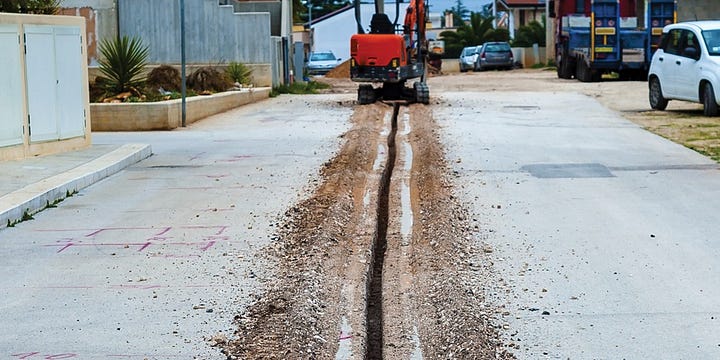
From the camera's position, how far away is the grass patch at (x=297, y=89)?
32.4m

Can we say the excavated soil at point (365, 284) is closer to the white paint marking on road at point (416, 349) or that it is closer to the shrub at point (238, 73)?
the white paint marking on road at point (416, 349)

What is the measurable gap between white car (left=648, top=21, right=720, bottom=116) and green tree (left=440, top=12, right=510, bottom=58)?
5003 cm

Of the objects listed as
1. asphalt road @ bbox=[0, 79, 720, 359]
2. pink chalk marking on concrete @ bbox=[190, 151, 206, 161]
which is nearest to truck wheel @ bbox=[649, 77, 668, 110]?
asphalt road @ bbox=[0, 79, 720, 359]

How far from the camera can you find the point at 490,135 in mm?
18641

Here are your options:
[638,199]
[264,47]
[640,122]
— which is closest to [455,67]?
[264,47]

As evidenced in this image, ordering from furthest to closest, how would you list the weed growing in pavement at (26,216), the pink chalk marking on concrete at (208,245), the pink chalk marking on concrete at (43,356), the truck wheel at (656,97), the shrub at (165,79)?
1. the shrub at (165,79)
2. the truck wheel at (656,97)
3. the weed growing in pavement at (26,216)
4. the pink chalk marking on concrete at (208,245)
5. the pink chalk marking on concrete at (43,356)

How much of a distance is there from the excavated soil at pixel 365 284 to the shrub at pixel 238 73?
710 inches

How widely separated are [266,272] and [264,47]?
24.2 metres

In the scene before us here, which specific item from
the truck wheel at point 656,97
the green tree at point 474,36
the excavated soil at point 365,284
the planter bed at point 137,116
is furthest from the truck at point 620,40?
the green tree at point 474,36

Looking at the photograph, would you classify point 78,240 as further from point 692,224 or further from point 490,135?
point 490,135

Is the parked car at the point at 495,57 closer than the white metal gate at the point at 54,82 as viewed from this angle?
No

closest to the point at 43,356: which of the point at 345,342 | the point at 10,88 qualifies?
the point at 345,342

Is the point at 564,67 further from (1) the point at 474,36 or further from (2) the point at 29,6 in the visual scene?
(1) the point at 474,36

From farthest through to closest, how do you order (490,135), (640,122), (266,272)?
(640,122) < (490,135) < (266,272)
